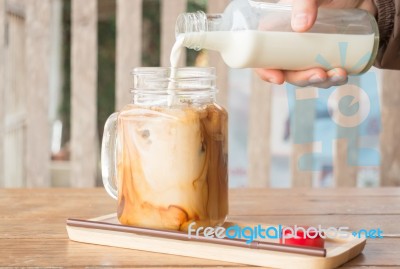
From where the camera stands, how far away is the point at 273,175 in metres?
5.40

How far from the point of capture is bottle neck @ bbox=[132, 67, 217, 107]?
1003 millimetres

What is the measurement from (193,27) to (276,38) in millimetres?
134

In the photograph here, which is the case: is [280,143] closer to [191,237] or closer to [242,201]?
[242,201]

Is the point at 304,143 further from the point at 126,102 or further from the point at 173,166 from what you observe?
the point at 173,166

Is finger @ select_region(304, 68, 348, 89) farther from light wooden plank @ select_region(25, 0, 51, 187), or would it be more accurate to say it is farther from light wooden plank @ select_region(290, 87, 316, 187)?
light wooden plank @ select_region(25, 0, 51, 187)

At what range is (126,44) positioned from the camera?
2.63 meters

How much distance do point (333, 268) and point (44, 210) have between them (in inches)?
23.9

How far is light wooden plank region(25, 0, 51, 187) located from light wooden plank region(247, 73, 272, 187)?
2.52 ft

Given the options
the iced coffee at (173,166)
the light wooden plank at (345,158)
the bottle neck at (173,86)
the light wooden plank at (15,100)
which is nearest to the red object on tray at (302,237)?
the iced coffee at (173,166)

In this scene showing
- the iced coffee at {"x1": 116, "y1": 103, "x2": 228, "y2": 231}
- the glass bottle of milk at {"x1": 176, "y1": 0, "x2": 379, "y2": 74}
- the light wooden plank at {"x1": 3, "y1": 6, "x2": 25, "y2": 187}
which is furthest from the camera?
the light wooden plank at {"x1": 3, "y1": 6, "x2": 25, "y2": 187}

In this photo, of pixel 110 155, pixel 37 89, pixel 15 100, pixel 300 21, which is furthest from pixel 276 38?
pixel 15 100

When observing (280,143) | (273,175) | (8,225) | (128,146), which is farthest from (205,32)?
(273,175)

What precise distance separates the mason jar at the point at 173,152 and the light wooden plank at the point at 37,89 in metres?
1.71

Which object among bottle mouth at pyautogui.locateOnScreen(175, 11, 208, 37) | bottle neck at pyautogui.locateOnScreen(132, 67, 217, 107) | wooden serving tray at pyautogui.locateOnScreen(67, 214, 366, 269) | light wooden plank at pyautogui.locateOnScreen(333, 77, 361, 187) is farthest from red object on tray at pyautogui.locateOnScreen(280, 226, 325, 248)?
light wooden plank at pyautogui.locateOnScreen(333, 77, 361, 187)
